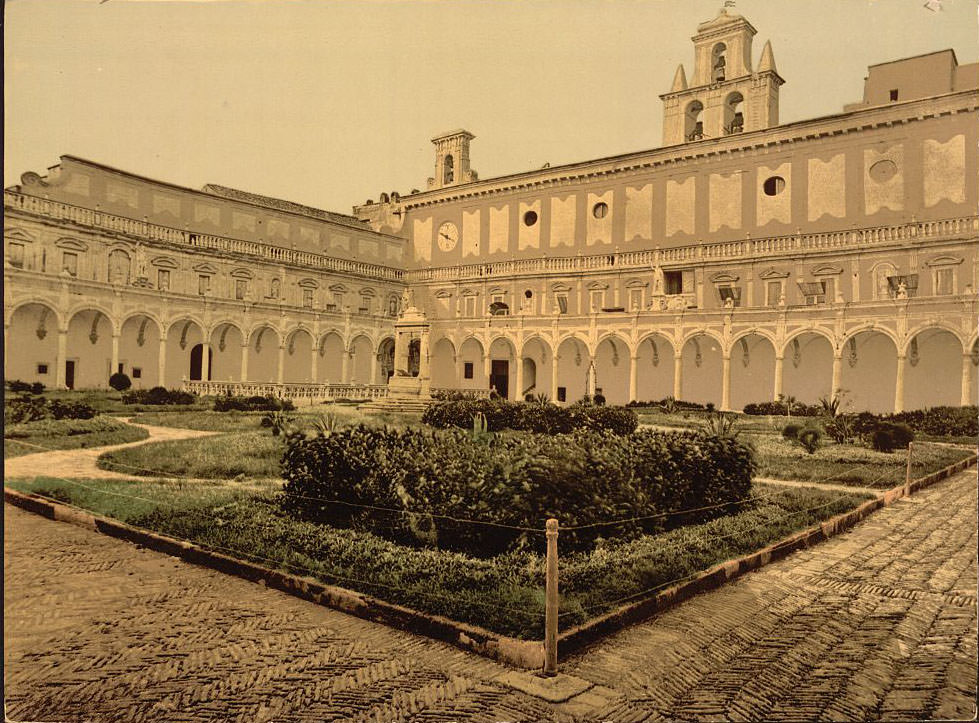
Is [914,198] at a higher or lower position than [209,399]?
higher

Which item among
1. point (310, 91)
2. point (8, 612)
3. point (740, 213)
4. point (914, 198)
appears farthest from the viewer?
point (740, 213)

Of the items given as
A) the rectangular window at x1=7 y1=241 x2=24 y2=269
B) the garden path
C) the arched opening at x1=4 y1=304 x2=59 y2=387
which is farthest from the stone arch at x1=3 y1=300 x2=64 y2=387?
the garden path

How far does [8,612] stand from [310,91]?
6.83 m

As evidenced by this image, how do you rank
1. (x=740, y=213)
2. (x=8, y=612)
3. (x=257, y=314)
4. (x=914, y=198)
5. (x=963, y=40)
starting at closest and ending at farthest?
(x=963, y=40)
(x=8, y=612)
(x=914, y=198)
(x=740, y=213)
(x=257, y=314)

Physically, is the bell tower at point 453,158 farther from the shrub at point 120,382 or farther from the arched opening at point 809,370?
the shrub at point 120,382

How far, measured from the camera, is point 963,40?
5.33 metres

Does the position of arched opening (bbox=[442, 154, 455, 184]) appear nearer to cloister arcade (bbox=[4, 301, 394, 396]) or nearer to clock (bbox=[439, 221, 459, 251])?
clock (bbox=[439, 221, 459, 251])

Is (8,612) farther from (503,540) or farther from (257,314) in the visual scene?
(257,314)

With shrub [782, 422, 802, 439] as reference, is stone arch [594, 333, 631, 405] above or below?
above

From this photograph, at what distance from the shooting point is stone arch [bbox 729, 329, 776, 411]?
9805 millimetres

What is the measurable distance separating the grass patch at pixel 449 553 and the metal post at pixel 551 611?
36 centimetres

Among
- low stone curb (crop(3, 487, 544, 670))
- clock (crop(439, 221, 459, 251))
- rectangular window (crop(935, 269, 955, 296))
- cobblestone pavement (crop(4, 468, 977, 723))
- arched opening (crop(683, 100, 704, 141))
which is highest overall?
arched opening (crop(683, 100, 704, 141))

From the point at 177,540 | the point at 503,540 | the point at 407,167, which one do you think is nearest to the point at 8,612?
the point at 177,540

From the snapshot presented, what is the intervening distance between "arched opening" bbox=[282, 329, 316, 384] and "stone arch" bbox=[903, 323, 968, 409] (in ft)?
55.8
